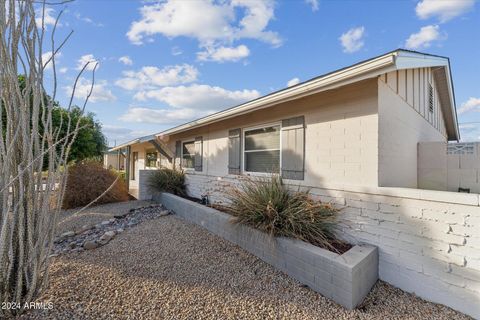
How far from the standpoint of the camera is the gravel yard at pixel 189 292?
2.44 m

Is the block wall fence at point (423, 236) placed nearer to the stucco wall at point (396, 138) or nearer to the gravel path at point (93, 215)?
the stucco wall at point (396, 138)

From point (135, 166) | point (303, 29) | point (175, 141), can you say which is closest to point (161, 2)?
point (303, 29)

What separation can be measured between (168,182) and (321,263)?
690cm

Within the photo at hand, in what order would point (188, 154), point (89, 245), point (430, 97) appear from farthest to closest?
point (188, 154), point (430, 97), point (89, 245)

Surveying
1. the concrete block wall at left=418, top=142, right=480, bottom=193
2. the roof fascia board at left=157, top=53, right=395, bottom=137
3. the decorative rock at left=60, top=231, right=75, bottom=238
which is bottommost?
the decorative rock at left=60, top=231, right=75, bottom=238

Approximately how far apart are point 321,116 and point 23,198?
4241 mm

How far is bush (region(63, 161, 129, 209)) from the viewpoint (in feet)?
26.1

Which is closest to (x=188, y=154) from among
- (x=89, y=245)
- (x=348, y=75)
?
(x=89, y=245)

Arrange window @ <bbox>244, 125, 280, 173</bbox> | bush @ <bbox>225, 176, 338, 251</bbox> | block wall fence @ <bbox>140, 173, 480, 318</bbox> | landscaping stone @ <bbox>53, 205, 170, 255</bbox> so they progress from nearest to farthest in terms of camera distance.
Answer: block wall fence @ <bbox>140, 173, 480, 318</bbox>
bush @ <bbox>225, 176, 338, 251</bbox>
landscaping stone @ <bbox>53, 205, 170, 255</bbox>
window @ <bbox>244, 125, 280, 173</bbox>

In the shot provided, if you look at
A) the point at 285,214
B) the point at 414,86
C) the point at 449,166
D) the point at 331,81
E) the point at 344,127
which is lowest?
the point at 285,214

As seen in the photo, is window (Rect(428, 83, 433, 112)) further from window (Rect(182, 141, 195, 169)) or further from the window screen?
window (Rect(182, 141, 195, 169))

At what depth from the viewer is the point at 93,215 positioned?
22.2ft

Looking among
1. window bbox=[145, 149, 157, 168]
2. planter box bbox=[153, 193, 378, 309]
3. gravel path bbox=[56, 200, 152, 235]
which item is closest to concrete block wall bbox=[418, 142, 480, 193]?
planter box bbox=[153, 193, 378, 309]

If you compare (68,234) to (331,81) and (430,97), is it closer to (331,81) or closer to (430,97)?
(331,81)
